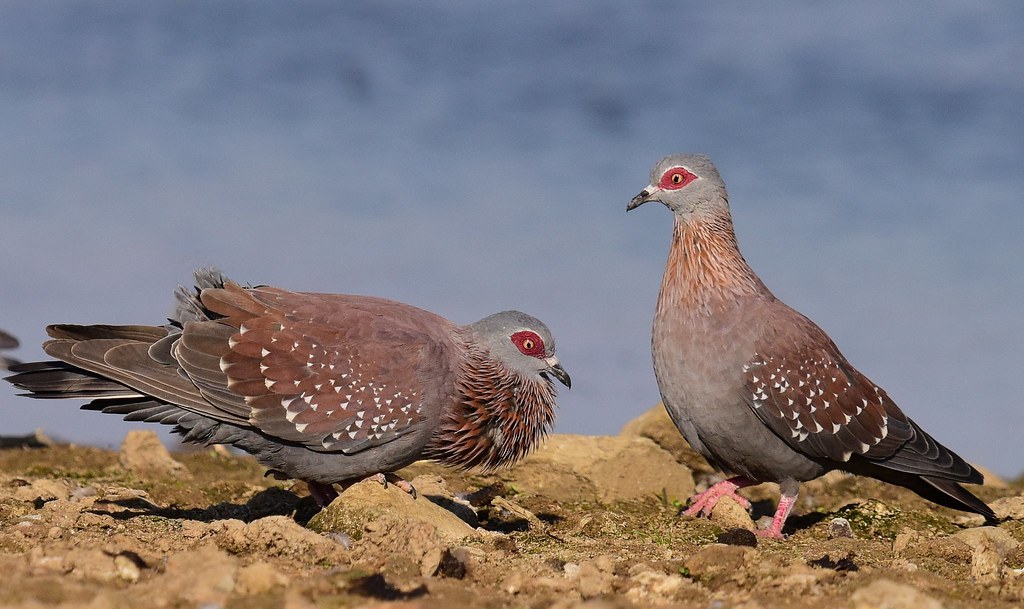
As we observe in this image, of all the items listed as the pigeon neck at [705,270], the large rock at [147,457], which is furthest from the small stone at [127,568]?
the large rock at [147,457]

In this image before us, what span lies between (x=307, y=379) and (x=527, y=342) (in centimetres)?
177

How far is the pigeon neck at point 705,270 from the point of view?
28.0 feet

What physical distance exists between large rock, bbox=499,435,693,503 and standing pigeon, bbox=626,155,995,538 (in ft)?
3.37

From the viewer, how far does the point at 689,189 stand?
8992mm

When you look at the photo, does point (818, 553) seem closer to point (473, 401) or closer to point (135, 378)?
point (473, 401)

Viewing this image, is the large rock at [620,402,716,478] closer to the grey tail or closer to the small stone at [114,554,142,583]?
the grey tail

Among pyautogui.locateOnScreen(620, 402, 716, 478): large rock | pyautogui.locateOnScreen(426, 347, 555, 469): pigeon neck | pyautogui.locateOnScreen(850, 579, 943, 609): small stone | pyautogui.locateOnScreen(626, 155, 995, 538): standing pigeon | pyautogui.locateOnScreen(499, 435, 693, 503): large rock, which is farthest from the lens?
pyautogui.locateOnScreen(620, 402, 716, 478): large rock

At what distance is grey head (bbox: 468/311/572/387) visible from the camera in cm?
845

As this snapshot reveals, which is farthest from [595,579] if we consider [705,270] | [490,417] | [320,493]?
[705,270]

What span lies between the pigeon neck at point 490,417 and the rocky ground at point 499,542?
0.49m

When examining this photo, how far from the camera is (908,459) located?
896cm

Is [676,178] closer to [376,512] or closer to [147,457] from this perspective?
[376,512]

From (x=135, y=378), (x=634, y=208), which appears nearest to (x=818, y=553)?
(x=634, y=208)

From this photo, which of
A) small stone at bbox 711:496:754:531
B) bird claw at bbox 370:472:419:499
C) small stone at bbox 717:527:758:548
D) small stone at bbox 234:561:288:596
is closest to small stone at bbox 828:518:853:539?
small stone at bbox 711:496:754:531
